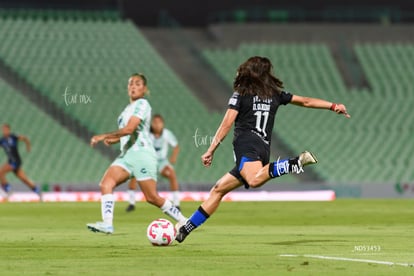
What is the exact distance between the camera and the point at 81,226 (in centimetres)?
1947

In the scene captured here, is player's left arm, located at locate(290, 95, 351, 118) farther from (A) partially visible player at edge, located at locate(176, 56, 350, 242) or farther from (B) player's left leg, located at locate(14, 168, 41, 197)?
(B) player's left leg, located at locate(14, 168, 41, 197)

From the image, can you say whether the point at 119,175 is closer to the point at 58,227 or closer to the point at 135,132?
the point at 135,132

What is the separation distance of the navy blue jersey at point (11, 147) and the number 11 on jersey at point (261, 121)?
59.2ft

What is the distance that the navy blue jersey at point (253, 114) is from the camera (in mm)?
14609

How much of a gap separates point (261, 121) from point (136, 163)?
2.89 meters

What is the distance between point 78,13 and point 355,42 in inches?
447

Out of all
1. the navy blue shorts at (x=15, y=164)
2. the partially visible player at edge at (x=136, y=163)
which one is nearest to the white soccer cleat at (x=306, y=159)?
the partially visible player at edge at (x=136, y=163)

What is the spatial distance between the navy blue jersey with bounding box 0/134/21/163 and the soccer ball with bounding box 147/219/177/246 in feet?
58.3

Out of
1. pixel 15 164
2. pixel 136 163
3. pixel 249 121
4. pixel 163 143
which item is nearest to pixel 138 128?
pixel 136 163

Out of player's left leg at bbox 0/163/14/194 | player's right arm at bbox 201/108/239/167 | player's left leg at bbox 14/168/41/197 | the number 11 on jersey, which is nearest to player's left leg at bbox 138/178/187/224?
the number 11 on jersey

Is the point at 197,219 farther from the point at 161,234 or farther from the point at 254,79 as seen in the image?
the point at 254,79

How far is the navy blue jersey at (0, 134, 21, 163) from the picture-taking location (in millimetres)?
31719

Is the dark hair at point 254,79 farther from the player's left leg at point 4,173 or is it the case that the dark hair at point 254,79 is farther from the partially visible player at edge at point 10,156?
the player's left leg at point 4,173

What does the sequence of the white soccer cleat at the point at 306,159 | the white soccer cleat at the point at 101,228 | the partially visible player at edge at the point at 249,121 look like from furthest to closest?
the white soccer cleat at the point at 101,228
the partially visible player at edge at the point at 249,121
the white soccer cleat at the point at 306,159
